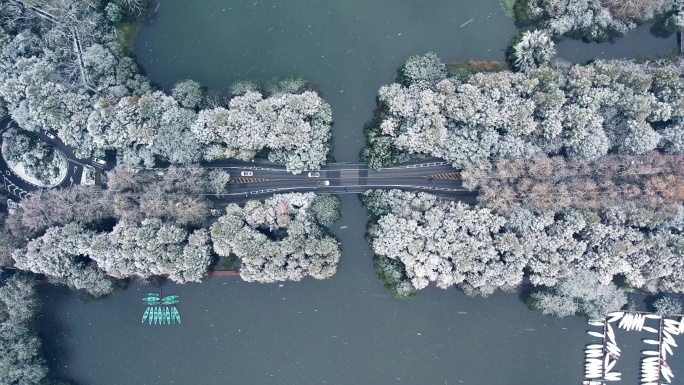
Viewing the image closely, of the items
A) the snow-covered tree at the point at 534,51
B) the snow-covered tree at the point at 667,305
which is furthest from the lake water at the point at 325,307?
the snow-covered tree at the point at 667,305

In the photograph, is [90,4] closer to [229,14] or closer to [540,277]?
[229,14]

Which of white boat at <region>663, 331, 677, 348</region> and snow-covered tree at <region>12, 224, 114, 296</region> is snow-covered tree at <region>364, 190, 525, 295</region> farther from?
snow-covered tree at <region>12, 224, 114, 296</region>

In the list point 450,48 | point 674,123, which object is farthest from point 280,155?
point 674,123

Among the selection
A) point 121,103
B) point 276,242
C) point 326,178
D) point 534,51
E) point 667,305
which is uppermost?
point 534,51

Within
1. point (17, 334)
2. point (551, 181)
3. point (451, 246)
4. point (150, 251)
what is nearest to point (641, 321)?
point (551, 181)

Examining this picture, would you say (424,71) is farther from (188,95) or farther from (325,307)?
(325,307)
